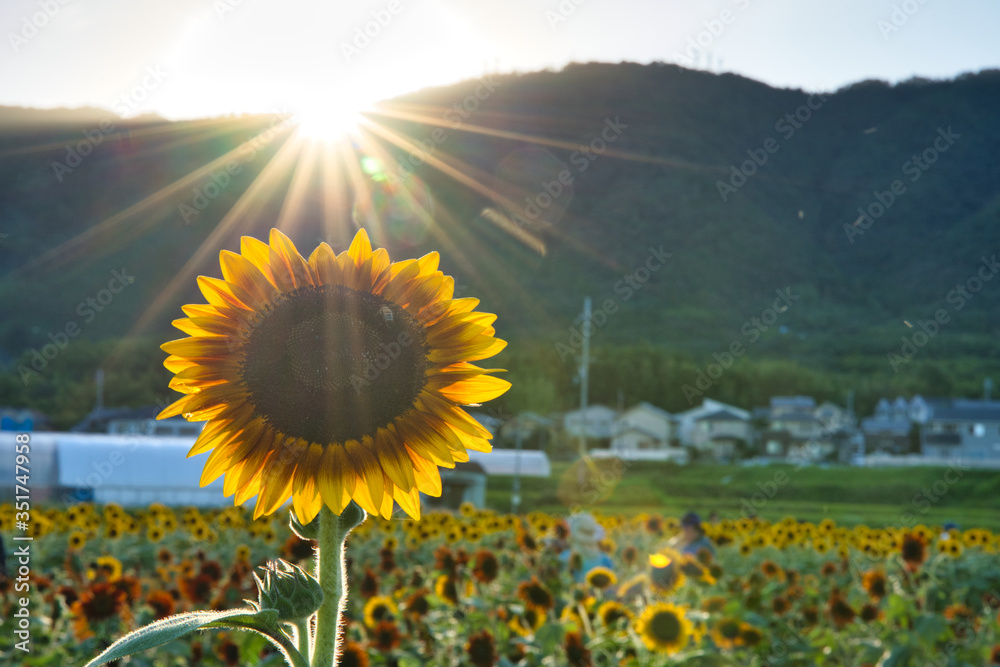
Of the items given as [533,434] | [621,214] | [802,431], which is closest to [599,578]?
[533,434]

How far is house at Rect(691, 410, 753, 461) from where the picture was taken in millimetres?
66938

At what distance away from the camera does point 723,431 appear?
2719 inches

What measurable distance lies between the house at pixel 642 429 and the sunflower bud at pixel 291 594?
2665 inches

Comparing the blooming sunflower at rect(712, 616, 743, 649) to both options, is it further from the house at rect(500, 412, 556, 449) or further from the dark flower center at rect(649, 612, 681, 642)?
the house at rect(500, 412, 556, 449)

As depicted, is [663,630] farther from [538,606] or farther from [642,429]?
[642,429]

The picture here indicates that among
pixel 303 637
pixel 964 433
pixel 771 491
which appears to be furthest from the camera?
pixel 964 433

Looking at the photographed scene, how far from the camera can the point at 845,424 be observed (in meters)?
68.2

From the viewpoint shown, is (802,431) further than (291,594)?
Yes

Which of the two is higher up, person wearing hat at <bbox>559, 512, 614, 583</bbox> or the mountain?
the mountain

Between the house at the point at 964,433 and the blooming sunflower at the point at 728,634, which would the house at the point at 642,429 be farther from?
the blooming sunflower at the point at 728,634

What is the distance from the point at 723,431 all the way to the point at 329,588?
71312 millimetres

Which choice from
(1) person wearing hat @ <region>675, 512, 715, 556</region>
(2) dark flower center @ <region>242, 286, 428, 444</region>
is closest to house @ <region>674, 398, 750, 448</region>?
(1) person wearing hat @ <region>675, 512, 715, 556</region>

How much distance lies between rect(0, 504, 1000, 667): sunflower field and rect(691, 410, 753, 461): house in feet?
203

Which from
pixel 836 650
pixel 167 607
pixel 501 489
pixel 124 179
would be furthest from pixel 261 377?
pixel 124 179
